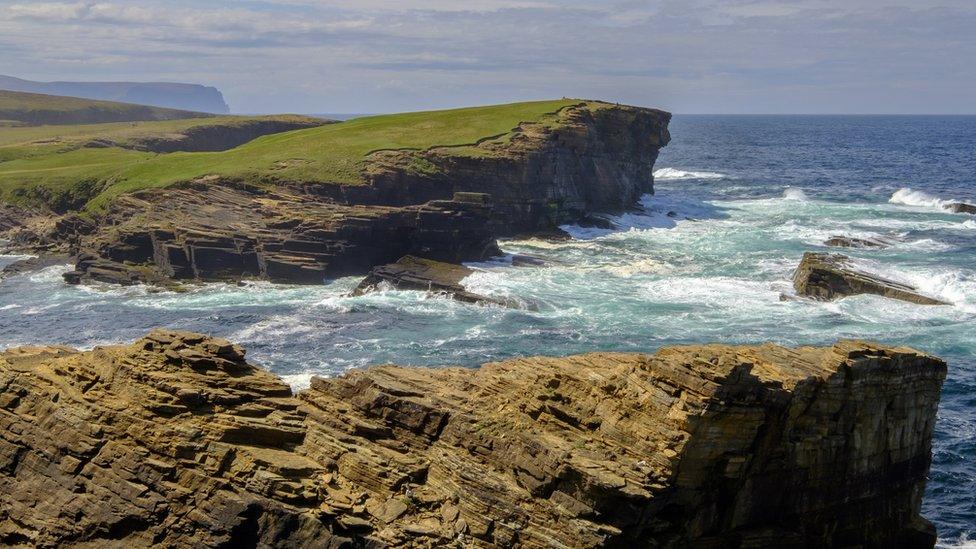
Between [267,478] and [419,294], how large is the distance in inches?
1537

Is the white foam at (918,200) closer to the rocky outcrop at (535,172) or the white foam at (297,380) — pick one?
the rocky outcrop at (535,172)

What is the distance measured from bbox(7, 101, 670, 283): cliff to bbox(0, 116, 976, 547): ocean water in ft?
9.75

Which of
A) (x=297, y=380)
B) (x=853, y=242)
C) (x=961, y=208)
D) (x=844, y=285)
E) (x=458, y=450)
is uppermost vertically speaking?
(x=961, y=208)

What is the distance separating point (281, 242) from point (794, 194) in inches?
2720

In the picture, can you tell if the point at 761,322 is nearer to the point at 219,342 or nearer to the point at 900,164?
the point at 219,342

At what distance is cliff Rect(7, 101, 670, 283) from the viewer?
66.4m

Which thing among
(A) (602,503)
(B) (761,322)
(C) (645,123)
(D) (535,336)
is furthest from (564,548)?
(C) (645,123)

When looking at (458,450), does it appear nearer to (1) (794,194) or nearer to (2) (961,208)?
(2) (961,208)

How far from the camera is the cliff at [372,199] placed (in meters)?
66.4

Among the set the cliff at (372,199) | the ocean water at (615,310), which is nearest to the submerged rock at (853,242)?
the ocean water at (615,310)

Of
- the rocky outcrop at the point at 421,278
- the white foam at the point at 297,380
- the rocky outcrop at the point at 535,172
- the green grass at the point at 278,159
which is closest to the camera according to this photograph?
the white foam at the point at 297,380

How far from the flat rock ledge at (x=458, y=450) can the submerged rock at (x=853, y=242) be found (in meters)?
52.2

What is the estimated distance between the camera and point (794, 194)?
112125 mm

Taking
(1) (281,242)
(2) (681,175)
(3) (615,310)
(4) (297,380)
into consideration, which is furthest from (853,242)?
(2) (681,175)
